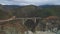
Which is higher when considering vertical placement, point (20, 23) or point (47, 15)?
point (47, 15)

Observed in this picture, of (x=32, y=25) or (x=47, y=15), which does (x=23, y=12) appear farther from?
(x=47, y=15)

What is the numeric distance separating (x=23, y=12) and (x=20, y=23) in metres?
0.18

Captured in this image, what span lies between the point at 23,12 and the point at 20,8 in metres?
0.08

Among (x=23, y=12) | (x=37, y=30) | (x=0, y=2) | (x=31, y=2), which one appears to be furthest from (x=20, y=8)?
(x=37, y=30)

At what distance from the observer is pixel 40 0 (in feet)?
5.18

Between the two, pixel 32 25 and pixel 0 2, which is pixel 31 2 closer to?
pixel 32 25

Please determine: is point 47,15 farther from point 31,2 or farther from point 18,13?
point 18,13

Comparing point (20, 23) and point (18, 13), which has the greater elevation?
point (18, 13)

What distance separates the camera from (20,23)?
157 centimetres

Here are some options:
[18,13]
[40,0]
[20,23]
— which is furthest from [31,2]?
[20,23]

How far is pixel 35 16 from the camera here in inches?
61.4

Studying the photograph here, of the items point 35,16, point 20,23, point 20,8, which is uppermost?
point 20,8

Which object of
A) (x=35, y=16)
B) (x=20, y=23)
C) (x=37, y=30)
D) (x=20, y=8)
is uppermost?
(x=20, y=8)

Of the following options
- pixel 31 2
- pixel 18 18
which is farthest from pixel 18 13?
pixel 31 2
